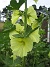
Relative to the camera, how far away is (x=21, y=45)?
0.86 meters

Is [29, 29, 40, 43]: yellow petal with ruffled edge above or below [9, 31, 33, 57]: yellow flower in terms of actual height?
above

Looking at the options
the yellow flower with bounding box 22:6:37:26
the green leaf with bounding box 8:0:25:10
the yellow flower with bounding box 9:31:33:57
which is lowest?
the yellow flower with bounding box 9:31:33:57

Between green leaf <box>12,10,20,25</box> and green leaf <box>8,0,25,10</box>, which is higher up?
green leaf <box>8,0,25,10</box>

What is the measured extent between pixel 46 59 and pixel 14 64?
34.4 inches

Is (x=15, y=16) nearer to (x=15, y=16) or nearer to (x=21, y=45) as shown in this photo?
(x=15, y=16)

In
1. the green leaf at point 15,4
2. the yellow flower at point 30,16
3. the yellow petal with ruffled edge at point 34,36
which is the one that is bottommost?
the yellow petal with ruffled edge at point 34,36

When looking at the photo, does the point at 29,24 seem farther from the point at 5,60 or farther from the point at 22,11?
the point at 5,60

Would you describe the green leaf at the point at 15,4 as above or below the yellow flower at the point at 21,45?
above

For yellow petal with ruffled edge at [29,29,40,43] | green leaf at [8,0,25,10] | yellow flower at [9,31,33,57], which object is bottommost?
yellow flower at [9,31,33,57]

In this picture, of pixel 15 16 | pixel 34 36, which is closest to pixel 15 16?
pixel 15 16

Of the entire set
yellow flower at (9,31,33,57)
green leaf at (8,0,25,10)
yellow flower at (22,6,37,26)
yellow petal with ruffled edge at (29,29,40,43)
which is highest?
green leaf at (8,0,25,10)

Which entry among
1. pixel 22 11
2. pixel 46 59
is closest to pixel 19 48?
pixel 22 11

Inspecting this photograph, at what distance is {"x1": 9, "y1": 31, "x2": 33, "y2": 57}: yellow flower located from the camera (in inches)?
32.8

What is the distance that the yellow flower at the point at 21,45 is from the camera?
833mm
